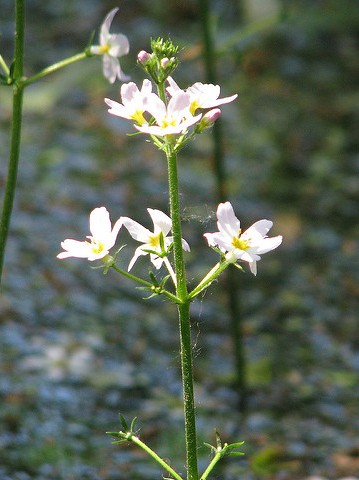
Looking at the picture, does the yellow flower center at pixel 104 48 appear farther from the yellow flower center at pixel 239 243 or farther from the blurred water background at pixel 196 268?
the yellow flower center at pixel 239 243

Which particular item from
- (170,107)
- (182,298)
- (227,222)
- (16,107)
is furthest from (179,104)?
(16,107)

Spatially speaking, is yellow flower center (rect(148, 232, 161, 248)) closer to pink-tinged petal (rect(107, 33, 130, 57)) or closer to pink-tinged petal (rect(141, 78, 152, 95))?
pink-tinged petal (rect(141, 78, 152, 95))

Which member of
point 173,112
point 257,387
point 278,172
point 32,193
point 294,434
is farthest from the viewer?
point 278,172

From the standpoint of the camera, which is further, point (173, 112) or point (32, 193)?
point (32, 193)

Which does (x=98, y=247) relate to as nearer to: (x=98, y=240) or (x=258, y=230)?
(x=98, y=240)

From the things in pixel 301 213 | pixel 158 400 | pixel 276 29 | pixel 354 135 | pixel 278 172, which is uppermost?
pixel 276 29

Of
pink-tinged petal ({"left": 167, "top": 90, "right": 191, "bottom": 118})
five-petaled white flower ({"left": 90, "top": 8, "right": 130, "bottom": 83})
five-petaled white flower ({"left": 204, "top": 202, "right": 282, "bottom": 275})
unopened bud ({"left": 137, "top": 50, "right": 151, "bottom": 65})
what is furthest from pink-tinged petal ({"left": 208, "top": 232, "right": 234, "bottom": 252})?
five-petaled white flower ({"left": 90, "top": 8, "right": 130, "bottom": 83})

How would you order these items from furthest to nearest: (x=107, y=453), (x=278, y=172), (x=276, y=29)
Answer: (x=276, y=29), (x=278, y=172), (x=107, y=453)

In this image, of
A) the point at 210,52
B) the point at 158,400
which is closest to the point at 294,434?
the point at 158,400

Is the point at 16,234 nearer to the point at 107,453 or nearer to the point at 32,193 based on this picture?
the point at 32,193
